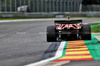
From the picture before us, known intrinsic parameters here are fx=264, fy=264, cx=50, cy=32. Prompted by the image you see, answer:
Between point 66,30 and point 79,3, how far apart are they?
47360 millimetres

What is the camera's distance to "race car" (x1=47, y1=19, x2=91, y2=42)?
10797 millimetres

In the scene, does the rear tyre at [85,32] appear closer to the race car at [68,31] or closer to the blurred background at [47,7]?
the race car at [68,31]

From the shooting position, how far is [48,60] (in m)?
6.94

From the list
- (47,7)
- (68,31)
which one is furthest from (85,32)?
(47,7)

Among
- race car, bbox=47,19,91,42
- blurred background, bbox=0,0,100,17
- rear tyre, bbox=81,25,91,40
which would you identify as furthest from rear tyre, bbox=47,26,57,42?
blurred background, bbox=0,0,100,17

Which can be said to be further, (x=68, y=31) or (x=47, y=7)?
(x=47, y=7)

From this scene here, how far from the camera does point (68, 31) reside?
1080cm

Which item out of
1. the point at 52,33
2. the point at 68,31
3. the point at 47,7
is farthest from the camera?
the point at 47,7

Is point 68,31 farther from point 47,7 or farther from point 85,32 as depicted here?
point 47,7

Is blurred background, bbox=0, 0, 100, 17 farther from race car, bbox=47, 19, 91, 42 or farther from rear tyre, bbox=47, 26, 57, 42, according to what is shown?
rear tyre, bbox=47, 26, 57, 42

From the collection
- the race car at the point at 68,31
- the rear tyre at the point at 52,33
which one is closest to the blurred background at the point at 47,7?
the race car at the point at 68,31

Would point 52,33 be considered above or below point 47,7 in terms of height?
below

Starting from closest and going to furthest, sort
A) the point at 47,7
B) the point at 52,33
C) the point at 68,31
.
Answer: the point at 68,31, the point at 52,33, the point at 47,7

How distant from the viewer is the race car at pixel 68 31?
1080 cm
